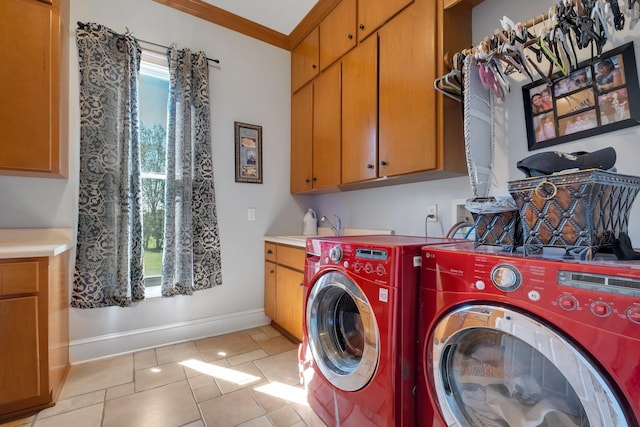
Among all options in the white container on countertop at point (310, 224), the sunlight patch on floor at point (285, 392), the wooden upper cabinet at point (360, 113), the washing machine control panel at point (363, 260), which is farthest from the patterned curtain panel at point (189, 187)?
the washing machine control panel at point (363, 260)

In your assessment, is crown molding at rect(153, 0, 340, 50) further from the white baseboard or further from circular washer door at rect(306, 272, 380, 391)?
the white baseboard

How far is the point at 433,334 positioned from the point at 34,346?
195 cm

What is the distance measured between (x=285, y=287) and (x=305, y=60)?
2064mm

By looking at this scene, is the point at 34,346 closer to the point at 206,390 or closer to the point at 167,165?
the point at 206,390

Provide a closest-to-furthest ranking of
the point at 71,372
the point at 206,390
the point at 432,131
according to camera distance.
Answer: the point at 432,131 < the point at 206,390 < the point at 71,372

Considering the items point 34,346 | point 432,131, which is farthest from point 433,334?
point 34,346

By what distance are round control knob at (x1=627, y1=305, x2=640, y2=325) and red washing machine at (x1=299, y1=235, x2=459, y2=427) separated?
1.84 ft

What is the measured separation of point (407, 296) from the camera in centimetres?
106

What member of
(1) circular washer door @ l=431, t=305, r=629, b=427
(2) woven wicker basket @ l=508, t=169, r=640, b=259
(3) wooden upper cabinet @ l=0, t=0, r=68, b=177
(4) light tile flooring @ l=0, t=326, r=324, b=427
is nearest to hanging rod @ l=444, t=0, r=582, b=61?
(2) woven wicker basket @ l=508, t=169, r=640, b=259

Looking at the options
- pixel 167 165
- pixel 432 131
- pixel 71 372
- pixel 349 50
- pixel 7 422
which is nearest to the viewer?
pixel 7 422

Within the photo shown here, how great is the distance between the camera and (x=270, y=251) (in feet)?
8.63

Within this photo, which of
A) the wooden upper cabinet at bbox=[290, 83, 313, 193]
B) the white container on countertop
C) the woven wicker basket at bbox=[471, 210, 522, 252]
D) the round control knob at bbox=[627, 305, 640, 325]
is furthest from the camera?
the white container on countertop

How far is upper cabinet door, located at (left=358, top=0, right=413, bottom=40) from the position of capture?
5.63 ft

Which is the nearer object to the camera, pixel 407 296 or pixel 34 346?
pixel 407 296
